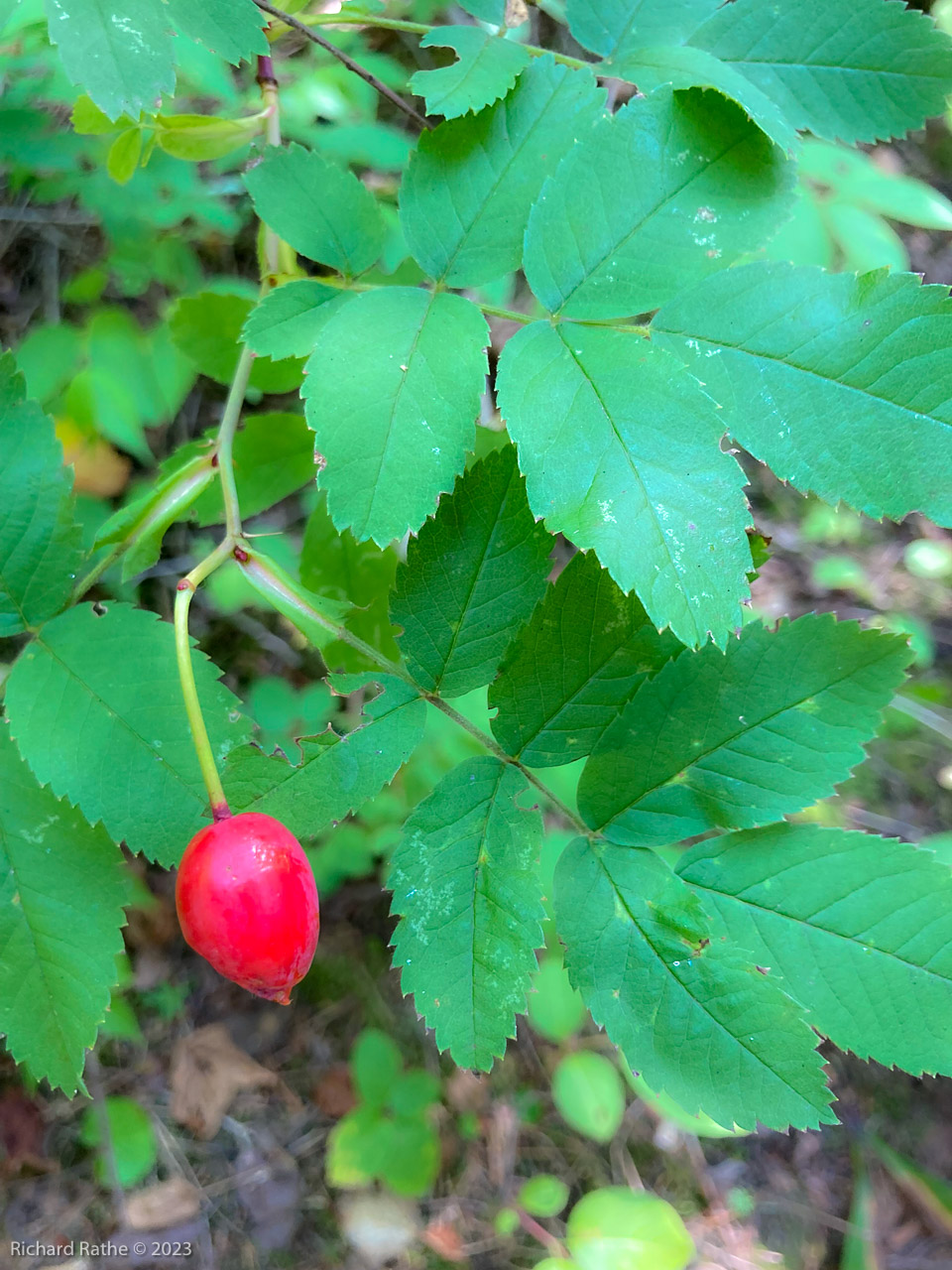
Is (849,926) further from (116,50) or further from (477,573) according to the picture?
Result: (116,50)

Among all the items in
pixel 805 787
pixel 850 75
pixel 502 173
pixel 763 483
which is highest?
pixel 850 75

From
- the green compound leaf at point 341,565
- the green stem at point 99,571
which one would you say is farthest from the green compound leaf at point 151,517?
the green compound leaf at point 341,565

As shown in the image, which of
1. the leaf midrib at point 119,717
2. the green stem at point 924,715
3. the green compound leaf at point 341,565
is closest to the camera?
the leaf midrib at point 119,717

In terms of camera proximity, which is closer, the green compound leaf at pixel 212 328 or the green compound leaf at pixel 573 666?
the green compound leaf at pixel 573 666

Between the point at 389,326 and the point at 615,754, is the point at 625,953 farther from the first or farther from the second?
the point at 389,326

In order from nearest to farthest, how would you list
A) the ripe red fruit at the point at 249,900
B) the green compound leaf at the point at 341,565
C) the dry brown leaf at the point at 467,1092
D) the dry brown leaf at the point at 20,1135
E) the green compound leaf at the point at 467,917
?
the ripe red fruit at the point at 249,900, the green compound leaf at the point at 467,917, the green compound leaf at the point at 341,565, the dry brown leaf at the point at 20,1135, the dry brown leaf at the point at 467,1092

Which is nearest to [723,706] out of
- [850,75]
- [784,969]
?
[784,969]

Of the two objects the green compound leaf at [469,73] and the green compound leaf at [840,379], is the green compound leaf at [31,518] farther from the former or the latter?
the green compound leaf at [840,379]

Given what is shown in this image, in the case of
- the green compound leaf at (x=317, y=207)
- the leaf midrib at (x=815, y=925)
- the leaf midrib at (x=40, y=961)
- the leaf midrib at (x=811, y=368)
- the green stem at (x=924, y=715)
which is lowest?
the green stem at (x=924, y=715)
